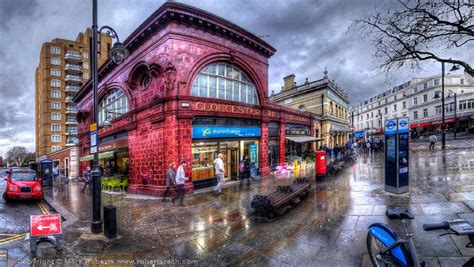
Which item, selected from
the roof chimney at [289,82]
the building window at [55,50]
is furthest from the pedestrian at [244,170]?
the building window at [55,50]

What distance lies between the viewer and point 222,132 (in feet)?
42.2

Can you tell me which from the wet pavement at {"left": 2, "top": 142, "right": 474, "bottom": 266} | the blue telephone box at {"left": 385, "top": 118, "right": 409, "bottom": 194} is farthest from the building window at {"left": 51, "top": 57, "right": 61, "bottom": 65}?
the blue telephone box at {"left": 385, "top": 118, "right": 409, "bottom": 194}

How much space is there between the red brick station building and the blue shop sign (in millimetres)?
54

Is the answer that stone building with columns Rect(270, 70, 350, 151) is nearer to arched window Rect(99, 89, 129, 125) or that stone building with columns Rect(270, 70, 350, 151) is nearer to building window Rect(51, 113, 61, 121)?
arched window Rect(99, 89, 129, 125)

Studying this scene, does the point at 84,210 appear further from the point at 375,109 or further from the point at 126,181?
the point at 375,109

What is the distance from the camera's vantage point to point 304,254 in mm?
4230

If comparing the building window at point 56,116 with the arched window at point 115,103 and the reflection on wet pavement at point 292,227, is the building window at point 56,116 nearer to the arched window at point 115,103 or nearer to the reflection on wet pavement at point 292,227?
the arched window at point 115,103

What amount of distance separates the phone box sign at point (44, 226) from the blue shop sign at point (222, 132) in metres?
7.28

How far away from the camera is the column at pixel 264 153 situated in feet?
50.8

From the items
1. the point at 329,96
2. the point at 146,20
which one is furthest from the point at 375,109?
the point at 146,20

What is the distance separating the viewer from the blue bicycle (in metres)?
2.45

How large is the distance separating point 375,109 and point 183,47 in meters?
90.4

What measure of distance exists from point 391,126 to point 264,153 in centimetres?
873

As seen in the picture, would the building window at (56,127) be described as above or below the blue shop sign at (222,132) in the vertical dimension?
above
